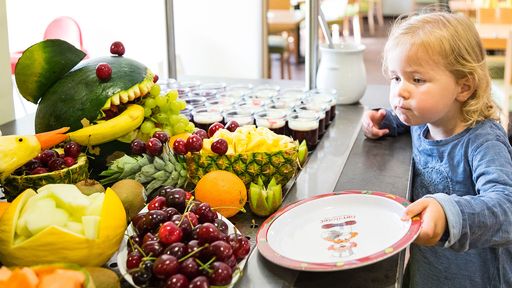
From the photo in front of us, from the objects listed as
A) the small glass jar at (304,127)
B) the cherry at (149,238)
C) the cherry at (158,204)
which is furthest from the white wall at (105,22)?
the cherry at (149,238)

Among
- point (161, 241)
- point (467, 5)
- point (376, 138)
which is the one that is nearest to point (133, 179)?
point (161, 241)

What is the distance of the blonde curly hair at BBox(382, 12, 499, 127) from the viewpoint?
124 centimetres

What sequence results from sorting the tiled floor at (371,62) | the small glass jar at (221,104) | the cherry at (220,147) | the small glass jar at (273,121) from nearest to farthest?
Answer: 1. the cherry at (220,147)
2. the small glass jar at (273,121)
3. the small glass jar at (221,104)
4. the tiled floor at (371,62)

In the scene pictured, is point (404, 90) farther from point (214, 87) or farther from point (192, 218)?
point (214, 87)

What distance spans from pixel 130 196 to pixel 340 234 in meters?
0.36

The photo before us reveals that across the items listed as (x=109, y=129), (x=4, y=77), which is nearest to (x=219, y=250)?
(x=109, y=129)

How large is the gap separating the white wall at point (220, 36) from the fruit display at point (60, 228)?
11.1 feet

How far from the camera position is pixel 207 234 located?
2.78 feet

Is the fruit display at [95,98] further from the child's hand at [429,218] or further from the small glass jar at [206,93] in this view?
the child's hand at [429,218]

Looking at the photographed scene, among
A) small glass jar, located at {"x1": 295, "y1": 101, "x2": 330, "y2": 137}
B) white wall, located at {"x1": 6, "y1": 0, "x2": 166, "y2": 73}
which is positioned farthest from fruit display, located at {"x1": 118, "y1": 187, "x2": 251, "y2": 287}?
white wall, located at {"x1": 6, "y1": 0, "x2": 166, "y2": 73}

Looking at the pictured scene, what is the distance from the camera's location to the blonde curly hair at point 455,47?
124 centimetres

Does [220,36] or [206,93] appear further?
[220,36]

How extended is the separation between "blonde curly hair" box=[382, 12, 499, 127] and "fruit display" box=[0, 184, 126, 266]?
698 millimetres

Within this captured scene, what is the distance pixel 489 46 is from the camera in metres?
4.16
